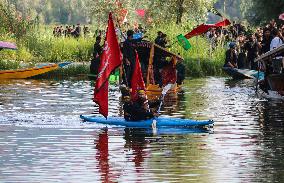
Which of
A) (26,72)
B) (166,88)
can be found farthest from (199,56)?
(166,88)

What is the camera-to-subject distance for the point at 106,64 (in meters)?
22.9

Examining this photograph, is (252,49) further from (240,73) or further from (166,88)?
(166,88)

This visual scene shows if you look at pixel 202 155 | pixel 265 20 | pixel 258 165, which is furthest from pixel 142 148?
pixel 265 20

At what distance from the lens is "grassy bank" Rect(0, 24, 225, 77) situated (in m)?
45.6

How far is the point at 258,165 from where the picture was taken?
18.0 m

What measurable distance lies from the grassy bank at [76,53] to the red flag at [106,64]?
21730 millimetres

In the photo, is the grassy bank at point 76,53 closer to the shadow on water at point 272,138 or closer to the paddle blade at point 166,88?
the paddle blade at point 166,88

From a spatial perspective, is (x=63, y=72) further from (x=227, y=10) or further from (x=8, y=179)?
(x=227, y=10)

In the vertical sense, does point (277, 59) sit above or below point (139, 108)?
above

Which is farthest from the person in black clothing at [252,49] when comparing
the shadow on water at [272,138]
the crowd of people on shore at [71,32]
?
the crowd of people on shore at [71,32]

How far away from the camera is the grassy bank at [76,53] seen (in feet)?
149

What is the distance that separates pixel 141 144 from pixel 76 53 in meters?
30.9

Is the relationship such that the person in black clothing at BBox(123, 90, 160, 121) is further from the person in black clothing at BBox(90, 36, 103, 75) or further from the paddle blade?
the person in black clothing at BBox(90, 36, 103, 75)

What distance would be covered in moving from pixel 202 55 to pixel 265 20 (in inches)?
438
